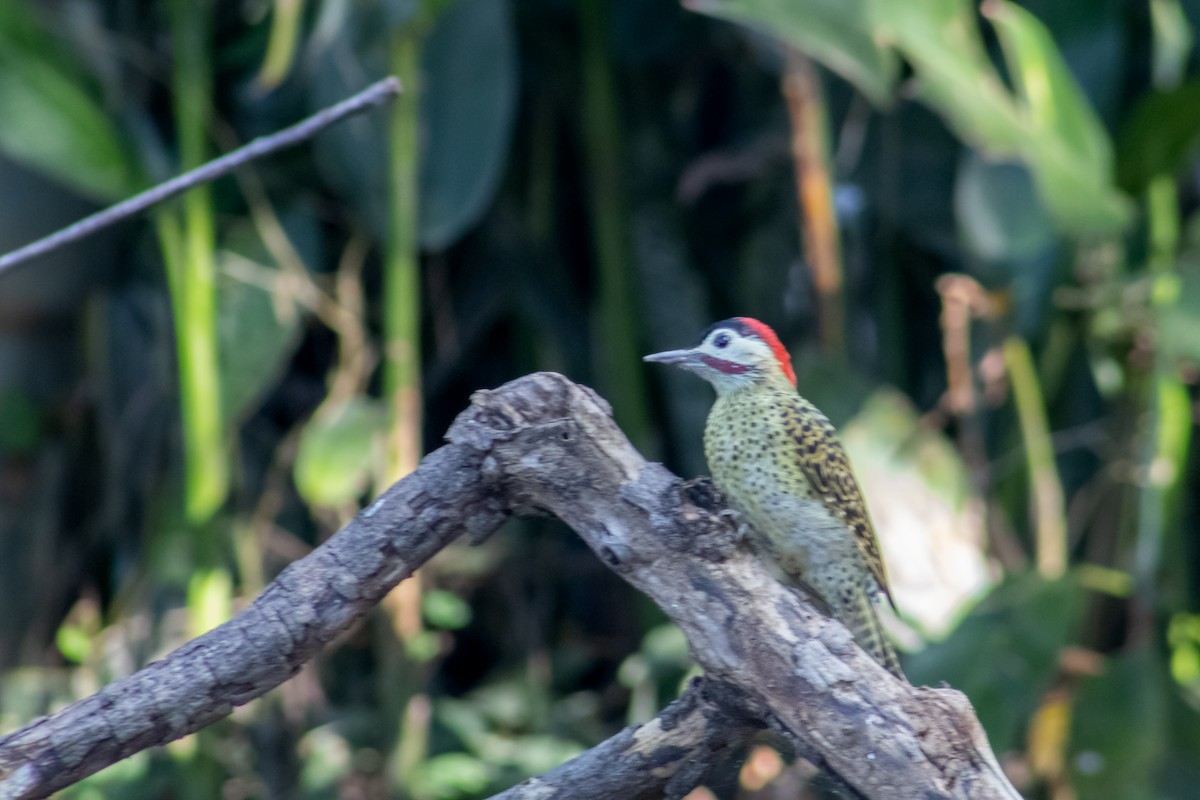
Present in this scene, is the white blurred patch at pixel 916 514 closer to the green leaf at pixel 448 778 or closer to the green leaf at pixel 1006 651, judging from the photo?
the green leaf at pixel 1006 651

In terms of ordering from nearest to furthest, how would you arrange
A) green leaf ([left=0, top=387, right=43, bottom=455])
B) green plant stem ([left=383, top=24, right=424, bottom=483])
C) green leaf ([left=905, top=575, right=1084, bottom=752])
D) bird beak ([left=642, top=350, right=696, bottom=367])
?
bird beak ([left=642, top=350, right=696, bottom=367]) → green leaf ([left=905, top=575, right=1084, bottom=752]) → green plant stem ([left=383, top=24, right=424, bottom=483]) → green leaf ([left=0, top=387, right=43, bottom=455])

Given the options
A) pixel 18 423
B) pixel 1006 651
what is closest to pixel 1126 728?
pixel 1006 651

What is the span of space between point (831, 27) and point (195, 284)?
1.28 m

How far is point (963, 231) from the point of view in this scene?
2.48m

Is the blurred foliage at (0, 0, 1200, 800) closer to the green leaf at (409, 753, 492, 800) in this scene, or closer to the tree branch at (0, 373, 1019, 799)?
the green leaf at (409, 753, 492, 800)

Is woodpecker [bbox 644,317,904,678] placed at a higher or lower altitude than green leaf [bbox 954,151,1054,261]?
lower

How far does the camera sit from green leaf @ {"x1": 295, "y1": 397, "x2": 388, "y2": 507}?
7.84 ft

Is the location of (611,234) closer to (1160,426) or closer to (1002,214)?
(1002,214)

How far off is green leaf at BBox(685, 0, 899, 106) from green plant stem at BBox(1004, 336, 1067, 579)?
0.79 metres

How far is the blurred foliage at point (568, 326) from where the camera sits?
2.32 meters

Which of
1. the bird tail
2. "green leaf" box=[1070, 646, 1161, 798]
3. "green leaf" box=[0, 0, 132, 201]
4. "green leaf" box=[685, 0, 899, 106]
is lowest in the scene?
"green leaf" box=[1070, 646, 1161, 798]

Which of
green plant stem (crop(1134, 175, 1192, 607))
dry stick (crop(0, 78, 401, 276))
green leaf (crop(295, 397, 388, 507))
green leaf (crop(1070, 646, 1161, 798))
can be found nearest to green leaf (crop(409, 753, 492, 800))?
green leaf (crop(295, 397, 388, 507))

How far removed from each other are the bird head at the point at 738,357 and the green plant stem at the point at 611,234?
1380 millimetres

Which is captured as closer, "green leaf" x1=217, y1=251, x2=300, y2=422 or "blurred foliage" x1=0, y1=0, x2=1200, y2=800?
"blurred foliage" x1=0, y1=0, x2=1200, y2=800
